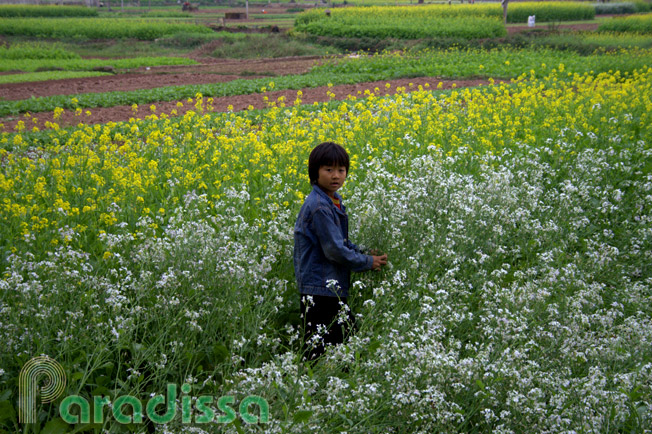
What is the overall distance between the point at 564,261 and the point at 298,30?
3336 centimetres

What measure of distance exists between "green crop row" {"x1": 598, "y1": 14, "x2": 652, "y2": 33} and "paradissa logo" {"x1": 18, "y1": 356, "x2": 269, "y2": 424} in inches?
1548

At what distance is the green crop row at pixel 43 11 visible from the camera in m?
A: 37.2

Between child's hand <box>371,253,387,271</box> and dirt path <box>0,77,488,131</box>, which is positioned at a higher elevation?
dirt path <box>0,77,488,131</box>

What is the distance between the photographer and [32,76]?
20734mm

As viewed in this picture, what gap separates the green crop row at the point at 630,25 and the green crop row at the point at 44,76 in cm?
3072

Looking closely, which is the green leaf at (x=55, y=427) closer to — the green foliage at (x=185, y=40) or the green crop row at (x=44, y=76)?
the green crop row at (x=44, y=76)

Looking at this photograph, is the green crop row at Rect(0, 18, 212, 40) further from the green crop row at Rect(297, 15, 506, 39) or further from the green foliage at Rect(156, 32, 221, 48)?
the green crop row at Rect(297, 15, 506, 39)

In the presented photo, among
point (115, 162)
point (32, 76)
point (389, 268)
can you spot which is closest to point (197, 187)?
point (115, 162)

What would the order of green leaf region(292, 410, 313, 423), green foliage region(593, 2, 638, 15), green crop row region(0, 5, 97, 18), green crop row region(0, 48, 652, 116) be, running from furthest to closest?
green foliage region(593, 2, 638, 15) < green crop row region(0, 5, 97, 18) < green crop row region(0, 48, 652, 116) < green leaf region(292, 410, 313, 423)

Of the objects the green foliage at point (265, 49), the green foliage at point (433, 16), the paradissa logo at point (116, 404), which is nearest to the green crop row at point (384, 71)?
the green foliage at point (265, 49)

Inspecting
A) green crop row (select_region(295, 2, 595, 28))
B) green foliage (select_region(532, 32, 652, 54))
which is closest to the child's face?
green foliage (select_region(532, 32, 652, 54))

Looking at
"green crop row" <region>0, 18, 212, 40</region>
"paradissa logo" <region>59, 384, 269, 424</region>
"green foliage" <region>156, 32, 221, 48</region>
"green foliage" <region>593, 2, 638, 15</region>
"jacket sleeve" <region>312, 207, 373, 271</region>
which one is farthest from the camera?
"green foliage" <region>593, 2, 638, 15</region>

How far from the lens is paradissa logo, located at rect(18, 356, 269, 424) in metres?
3.22

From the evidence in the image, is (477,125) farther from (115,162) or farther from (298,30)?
(298,30)
